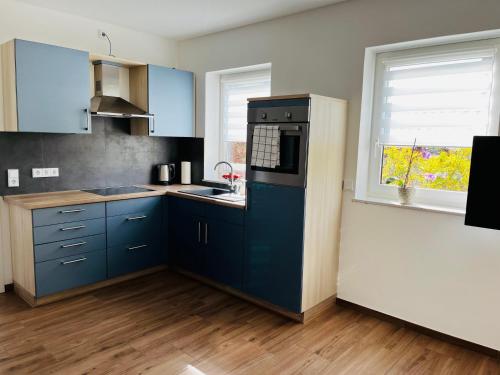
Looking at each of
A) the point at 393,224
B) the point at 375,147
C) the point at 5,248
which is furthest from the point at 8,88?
the point at 393,224

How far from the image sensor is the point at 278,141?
2820 mm

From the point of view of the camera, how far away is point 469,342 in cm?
260

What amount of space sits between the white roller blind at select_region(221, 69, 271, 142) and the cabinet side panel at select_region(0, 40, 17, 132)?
2.04 metres

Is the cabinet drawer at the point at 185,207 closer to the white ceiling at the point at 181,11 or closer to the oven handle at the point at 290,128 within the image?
the oven handle at the point at 290,128

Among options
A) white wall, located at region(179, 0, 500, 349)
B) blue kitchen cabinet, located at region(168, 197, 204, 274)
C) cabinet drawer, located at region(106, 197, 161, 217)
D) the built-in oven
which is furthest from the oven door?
cabinet drawer, located at region(106, 197, 161, 217)

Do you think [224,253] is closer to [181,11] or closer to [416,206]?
[416,206]

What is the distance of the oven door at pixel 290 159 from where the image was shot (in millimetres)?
2723

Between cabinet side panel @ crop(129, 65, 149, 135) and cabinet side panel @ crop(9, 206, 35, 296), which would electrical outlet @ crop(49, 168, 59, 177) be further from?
cabinet side panel @ crop(129, 65, 149, 135)

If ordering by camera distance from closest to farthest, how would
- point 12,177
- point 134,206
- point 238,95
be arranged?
point 12,177 < point 134,206 < point 238,95

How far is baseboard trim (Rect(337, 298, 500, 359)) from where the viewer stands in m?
2.54

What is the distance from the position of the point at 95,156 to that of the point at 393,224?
9.20 ft

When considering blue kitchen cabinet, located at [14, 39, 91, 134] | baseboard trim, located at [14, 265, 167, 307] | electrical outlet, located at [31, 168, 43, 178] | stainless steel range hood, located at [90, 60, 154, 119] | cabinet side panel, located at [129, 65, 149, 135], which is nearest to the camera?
blue kitchen cabinet, located at [14, 39, 91, 134]

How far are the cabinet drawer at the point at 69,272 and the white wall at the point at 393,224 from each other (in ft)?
6.90

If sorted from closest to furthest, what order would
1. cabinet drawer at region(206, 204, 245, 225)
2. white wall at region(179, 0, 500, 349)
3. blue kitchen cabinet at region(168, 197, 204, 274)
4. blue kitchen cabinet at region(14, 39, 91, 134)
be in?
white wall at region(179, 0, 500, 349) < blue kitchen cabinet at region(14, 39, 91, 134) < cabinet drawer at region(206, 204, 245, 225) < blue kitchen cabinet at region(168, 197, 204, 274)
